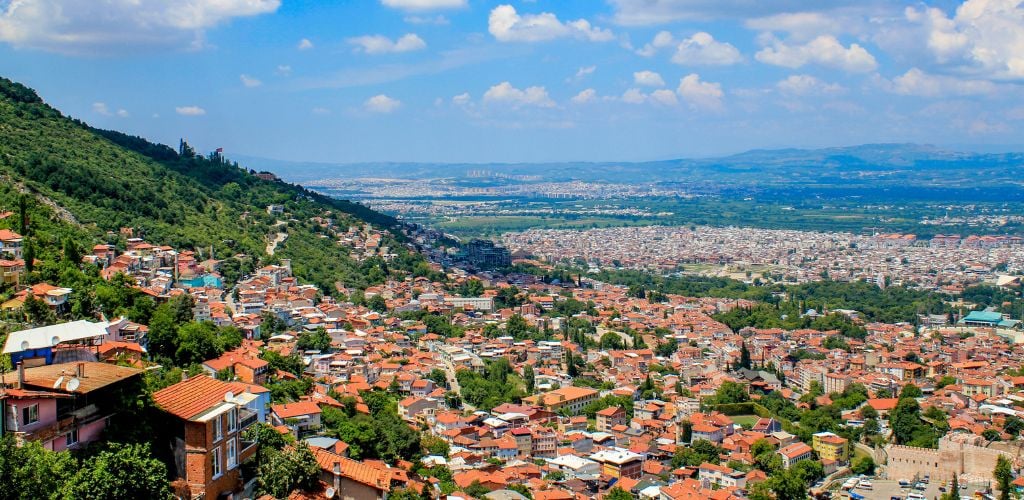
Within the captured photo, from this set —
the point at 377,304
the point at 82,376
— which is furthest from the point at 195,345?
the point at 377,304

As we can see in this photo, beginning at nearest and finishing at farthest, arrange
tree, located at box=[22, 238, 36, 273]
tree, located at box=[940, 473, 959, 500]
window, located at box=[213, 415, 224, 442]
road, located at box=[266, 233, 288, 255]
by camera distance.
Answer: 1. window, located at box=[213, 415, 224, 442]
2. tree, located at box=[22, 238, 36, 273]
3. tree, located at box=[940, 473, 959, 500]
4. road, located at box=[266, 233, 288, 255]

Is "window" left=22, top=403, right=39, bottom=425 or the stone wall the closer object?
"window" left=22, top=403, right=39, bottom=425

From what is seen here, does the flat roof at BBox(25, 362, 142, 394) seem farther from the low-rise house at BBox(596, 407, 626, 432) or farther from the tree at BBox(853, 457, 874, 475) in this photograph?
the tree at BBox(853, 457, 874, 475)

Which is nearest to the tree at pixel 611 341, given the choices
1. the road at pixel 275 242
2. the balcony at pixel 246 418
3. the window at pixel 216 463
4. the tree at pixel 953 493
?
the road at pixel 275 242

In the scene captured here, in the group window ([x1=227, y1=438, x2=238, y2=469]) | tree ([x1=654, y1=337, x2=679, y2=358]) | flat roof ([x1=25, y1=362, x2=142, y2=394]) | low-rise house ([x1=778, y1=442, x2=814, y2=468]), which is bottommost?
tree ([x1=654, y1=337, x2=679, y2=358])

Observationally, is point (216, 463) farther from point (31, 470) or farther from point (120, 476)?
point (31, 470)

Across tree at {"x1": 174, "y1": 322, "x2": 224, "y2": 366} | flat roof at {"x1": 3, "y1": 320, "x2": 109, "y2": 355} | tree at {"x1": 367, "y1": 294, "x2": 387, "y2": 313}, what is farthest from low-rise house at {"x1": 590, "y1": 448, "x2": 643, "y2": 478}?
tree at {"x1": 367, "y1": 294, "x2": 387, "y2": 313}

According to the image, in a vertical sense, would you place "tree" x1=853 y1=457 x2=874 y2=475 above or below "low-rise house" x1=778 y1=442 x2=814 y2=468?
below
